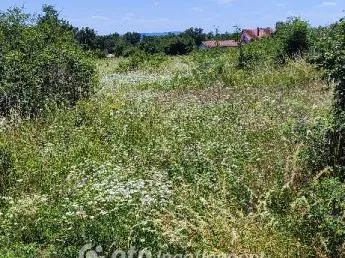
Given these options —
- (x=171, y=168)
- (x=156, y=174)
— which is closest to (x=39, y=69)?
(x=171, y=168)

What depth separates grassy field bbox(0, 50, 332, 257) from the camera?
5.56 m

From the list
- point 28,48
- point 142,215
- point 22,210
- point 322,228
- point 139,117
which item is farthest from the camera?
point 28,48

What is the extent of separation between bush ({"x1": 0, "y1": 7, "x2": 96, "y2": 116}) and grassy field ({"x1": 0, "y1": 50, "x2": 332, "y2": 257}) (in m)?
1.26

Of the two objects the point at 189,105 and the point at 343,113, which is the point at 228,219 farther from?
the point at 189,105

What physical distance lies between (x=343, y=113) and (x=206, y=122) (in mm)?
3515

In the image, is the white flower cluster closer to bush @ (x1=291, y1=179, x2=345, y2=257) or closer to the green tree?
bush @ (x1=291, y1=179, x2=345, y2=257)

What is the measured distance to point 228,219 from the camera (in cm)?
554

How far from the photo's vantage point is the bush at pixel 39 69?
13.2 metres

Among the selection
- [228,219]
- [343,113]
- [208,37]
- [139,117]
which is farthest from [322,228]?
[208,37]

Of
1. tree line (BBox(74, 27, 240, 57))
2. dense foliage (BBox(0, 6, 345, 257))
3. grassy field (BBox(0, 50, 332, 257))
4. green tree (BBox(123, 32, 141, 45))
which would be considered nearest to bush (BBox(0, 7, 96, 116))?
dense foliage (BBox(0, 6, 345, 257))

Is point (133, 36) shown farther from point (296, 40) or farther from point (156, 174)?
point (156, 174)

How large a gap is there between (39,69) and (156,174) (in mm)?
8206

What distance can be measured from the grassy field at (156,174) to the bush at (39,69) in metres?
1.26

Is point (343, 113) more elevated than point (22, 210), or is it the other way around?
point (343, 113)
